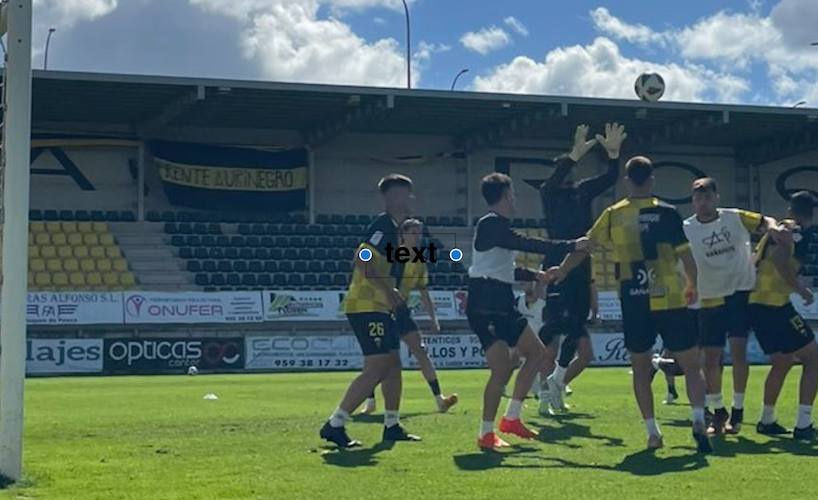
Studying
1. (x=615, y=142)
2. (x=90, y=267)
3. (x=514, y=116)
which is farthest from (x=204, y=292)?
(x=615, y=142)

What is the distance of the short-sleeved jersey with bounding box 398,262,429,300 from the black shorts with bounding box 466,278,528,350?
4.59ft

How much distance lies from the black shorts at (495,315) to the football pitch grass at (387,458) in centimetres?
83

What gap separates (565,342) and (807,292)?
2.60 meters

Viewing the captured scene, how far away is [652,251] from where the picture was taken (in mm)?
8883

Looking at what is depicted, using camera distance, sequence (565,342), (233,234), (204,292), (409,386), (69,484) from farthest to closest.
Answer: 1. (233,234)
2. (204,292)
3. (409,386)
4. (565,342)
5. (69,484)

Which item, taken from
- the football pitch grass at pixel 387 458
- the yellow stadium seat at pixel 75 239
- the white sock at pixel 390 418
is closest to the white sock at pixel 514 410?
the football pitch grass at pixel 387 458

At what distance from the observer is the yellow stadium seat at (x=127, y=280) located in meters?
34.1

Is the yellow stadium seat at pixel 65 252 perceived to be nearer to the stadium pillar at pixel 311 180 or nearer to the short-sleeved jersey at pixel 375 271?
the stadium pillar at pixel 311 180

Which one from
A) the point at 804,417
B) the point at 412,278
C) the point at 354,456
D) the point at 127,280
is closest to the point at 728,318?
the point at 804,417

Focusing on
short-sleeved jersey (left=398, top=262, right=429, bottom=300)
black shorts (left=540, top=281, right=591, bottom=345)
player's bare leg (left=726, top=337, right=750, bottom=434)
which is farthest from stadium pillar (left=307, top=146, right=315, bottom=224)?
player's bare leg (left=726, top=337, right=750, bottom=434)

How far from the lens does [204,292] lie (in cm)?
3222

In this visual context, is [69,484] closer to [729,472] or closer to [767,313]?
[729,472]

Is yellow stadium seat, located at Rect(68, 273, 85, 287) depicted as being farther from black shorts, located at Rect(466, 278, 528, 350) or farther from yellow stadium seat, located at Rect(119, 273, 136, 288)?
black shorts, located at Rect(466, 278, 528, 350)

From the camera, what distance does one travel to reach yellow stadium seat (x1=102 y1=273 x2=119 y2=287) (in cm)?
3403
